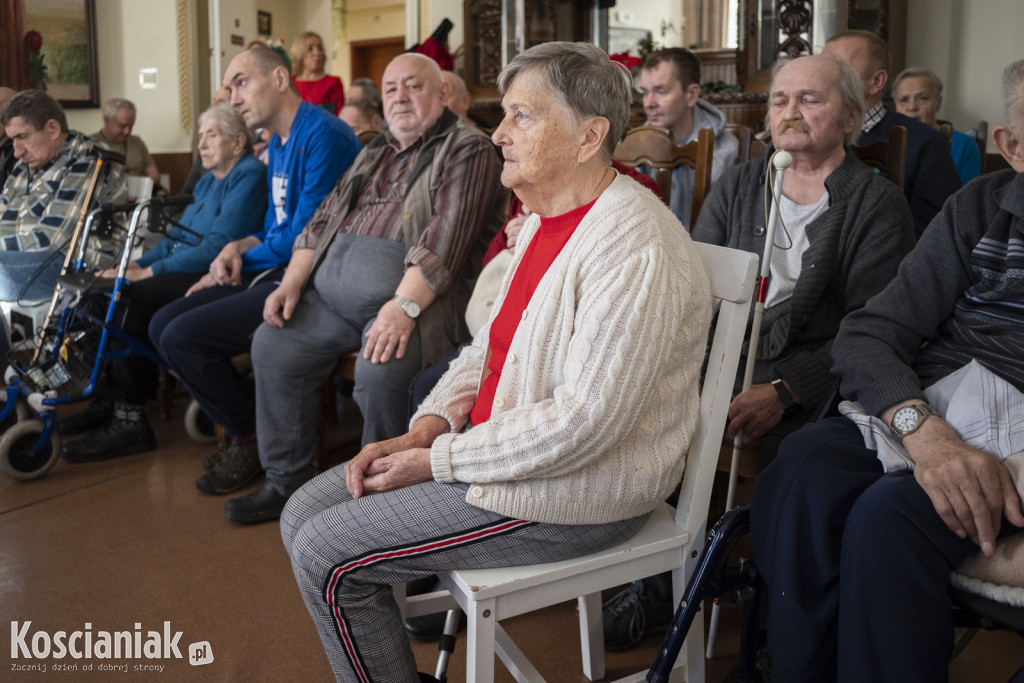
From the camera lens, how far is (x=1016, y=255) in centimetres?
130

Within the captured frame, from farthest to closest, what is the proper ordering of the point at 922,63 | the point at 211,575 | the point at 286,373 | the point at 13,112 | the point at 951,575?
the point at 922,63
the point at 13,112
the point at 286,373
the point at 211,575
the point at 951,575

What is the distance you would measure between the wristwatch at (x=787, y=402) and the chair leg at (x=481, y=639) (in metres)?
0.79

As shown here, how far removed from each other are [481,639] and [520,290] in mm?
563

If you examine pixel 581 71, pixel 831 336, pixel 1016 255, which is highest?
pixel 581 71

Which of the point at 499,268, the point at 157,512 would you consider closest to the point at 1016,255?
the point at 499,268

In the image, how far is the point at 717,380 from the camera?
4.36ft

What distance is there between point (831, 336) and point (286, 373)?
1.46m

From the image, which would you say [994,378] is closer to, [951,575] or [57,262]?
[951,575]

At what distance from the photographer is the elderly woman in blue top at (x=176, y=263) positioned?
305 centimetres

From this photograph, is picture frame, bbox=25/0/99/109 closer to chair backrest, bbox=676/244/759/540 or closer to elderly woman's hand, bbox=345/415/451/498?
elderly woman's hand, bbox=345/415/451/498

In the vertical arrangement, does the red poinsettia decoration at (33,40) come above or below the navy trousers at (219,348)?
above

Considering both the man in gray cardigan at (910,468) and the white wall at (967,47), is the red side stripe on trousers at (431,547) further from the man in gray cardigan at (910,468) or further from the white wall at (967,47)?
the white wall at (967,47)

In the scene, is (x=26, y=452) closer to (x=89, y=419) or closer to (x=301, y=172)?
(x=89, y=419)

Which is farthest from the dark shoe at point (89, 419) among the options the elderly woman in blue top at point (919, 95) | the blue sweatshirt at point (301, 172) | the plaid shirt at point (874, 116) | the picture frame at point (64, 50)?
the picture frame at point (64, 50)
